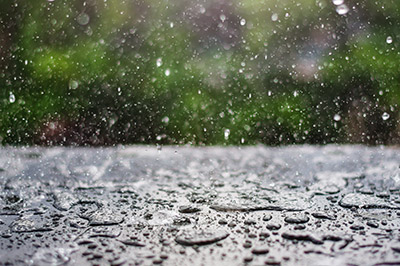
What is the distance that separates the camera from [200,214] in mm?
1640

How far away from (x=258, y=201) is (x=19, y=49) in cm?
559

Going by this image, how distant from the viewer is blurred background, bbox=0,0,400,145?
5973 mm

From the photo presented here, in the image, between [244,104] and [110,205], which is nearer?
[110,205]

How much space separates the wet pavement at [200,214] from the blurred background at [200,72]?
3100 millimetres

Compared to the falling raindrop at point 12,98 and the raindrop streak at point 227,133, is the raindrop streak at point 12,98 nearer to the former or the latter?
the falling raindrop at point 12,98

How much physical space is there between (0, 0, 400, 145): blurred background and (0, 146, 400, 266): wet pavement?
10.2ft

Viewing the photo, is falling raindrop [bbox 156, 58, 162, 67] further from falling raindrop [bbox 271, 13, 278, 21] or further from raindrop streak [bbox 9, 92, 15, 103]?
raindrop streak [bbox 9, 92, 15, 103]

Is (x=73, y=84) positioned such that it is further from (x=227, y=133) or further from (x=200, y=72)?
(x=227, y=133)

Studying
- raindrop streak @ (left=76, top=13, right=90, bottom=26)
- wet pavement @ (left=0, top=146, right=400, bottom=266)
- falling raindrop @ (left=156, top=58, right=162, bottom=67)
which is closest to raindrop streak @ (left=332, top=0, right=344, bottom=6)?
falling raindrop @ (left=156, top=58, right=162, bottom=67)

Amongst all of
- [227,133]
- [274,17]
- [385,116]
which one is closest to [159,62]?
[227,133]

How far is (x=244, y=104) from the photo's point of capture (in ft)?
20.4

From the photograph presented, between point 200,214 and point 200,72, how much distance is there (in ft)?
15.9

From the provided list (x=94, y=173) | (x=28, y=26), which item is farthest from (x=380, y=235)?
(x=28, y=26)

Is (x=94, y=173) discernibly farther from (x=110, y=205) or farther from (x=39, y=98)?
(x=39, y=98)
